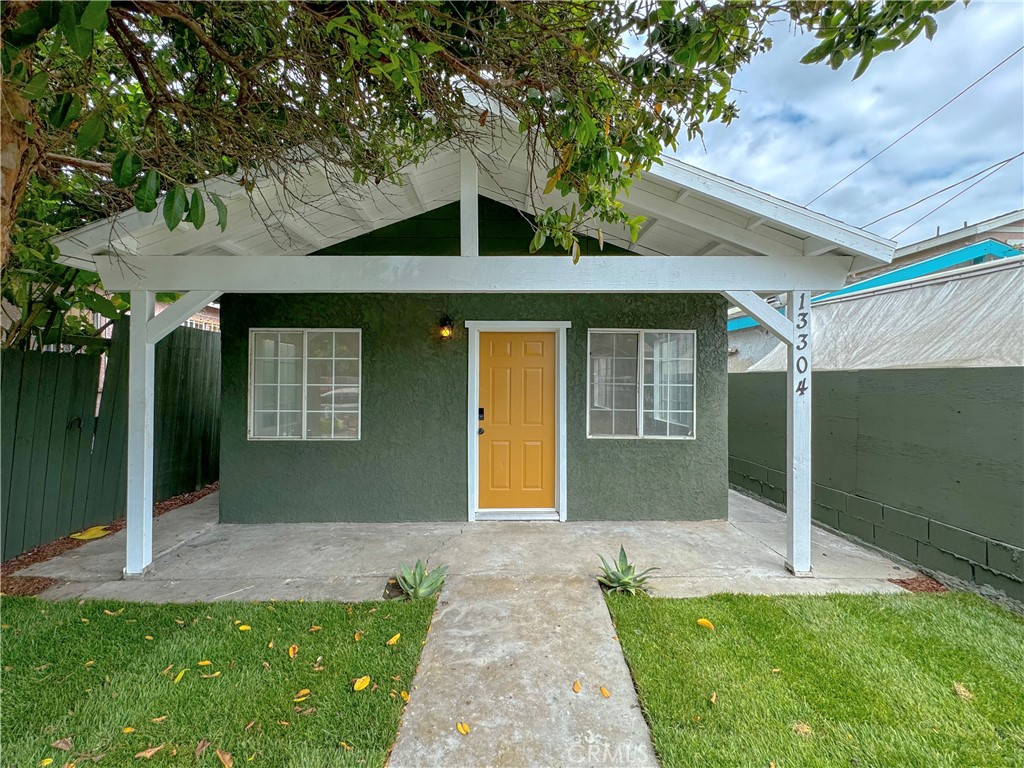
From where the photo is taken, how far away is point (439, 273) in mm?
3324

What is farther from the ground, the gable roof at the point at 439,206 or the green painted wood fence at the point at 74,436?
the gable roof at the point at 439,206

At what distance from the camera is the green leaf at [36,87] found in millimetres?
1627

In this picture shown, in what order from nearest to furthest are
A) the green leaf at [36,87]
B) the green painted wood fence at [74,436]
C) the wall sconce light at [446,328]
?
the green leaf at [36,87] < the green painted wood fence at [74,436] < the wall sconce light at [446,328]

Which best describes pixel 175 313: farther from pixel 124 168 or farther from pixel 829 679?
pixel 829 679

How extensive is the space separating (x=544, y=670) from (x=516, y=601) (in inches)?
28.3

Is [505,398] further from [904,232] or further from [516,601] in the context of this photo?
[904,232]

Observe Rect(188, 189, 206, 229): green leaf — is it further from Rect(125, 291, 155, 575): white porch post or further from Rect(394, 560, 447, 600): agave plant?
Rect(394, 560, 447, 600): agave plant

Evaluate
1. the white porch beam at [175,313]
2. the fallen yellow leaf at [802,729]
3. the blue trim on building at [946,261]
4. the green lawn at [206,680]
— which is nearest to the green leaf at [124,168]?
the white porch beam at [175,313]

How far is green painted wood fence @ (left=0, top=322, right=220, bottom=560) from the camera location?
376cm

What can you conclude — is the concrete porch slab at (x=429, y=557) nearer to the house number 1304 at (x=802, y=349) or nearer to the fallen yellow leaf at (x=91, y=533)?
the fallen yellow leaf at (x=91, y=533)

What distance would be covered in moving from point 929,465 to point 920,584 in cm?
93
